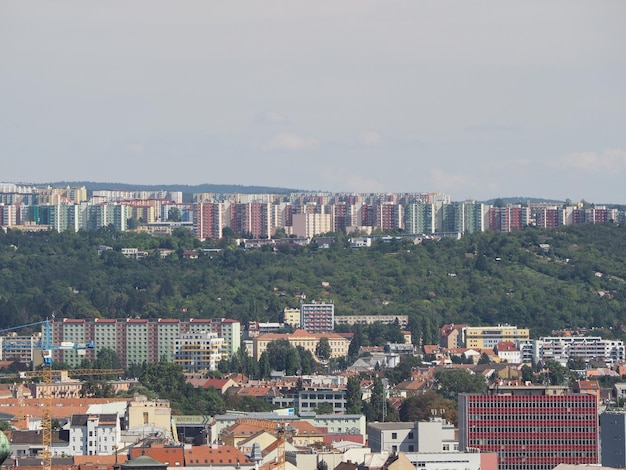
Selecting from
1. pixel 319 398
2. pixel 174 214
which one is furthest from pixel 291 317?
pixel 174 214

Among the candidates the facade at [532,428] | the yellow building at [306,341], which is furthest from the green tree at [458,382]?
the yellow building at [306,341]

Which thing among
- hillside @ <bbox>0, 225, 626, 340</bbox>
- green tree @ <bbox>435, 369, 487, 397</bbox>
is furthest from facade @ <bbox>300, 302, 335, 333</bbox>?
green tree @ <bbox>435, 369, 487, 397</bbox>

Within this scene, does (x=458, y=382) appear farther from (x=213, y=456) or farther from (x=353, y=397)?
(x=213, y=456)

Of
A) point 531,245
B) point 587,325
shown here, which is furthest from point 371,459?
point 531,245

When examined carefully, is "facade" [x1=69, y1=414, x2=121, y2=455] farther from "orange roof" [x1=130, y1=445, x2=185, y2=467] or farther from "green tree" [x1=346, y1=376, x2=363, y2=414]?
"green tree" [x1=346, y1=376, x2=363, y2=414]

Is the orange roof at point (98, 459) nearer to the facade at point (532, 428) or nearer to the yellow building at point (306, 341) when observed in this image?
the facade at point (532, 428)

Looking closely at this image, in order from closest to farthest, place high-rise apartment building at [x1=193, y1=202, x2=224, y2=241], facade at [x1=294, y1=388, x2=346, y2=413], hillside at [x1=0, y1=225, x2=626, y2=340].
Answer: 1. facade at [x1=294, y1=388, x2=346, y2=413]
2. hillside at [x1=0, y1=225, x2=626, y2=340]
3. high-rise apartment building at [x1=193, y1=202, x2=224, y2=241]

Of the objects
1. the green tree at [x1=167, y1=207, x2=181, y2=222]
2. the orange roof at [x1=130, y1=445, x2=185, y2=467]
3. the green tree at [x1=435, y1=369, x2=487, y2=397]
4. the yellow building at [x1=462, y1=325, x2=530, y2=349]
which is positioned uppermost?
the green tree at [x1=167, y1=207, x2=181, y2=222]
